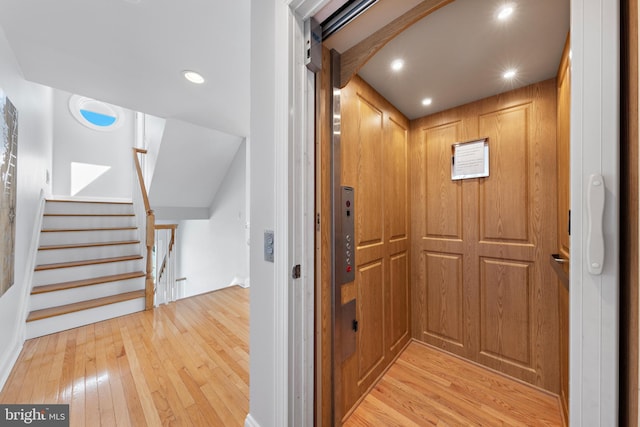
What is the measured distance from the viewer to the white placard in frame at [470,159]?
179 centimetres

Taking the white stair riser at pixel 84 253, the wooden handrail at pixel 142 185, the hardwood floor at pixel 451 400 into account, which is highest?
the wooden handrail at pixel 142 185

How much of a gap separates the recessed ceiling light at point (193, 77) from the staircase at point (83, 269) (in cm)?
234

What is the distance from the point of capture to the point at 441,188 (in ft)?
6.58

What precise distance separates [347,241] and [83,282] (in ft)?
10.1

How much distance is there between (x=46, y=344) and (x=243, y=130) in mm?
3019

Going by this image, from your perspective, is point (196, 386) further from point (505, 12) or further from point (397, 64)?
point (505, 12)

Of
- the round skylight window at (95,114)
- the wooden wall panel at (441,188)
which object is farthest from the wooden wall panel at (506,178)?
the round skylight window at (95,114)

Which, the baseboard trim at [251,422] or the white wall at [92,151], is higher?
the white wall at [92,151]

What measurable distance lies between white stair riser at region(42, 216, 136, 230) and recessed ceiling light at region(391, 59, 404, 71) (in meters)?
4.18

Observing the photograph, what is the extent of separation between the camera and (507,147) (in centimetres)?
170

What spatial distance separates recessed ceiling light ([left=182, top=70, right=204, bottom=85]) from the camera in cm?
202

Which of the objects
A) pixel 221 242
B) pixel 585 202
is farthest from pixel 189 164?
pixel 585 202

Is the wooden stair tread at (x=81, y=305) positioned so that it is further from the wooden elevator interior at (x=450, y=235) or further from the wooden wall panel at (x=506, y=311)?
the wooden wall panel at (x=506, y=311)

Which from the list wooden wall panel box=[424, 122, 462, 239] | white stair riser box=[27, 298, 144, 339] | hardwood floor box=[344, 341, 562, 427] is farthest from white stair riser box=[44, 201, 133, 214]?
wooden wall panel box=[424, 122, 462, 239]
